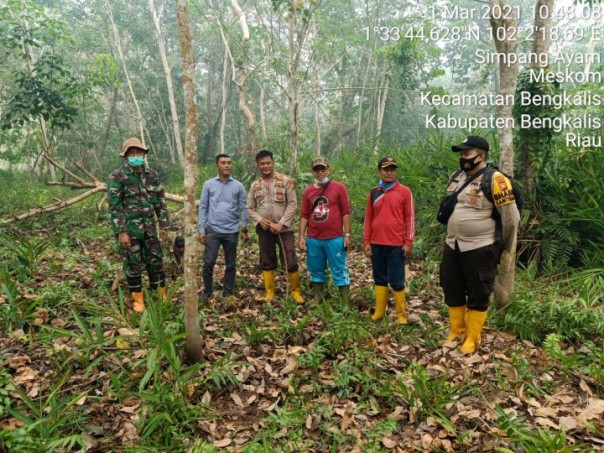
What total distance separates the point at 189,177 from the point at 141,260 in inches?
73.0

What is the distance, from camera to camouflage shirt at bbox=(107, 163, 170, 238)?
4262mm

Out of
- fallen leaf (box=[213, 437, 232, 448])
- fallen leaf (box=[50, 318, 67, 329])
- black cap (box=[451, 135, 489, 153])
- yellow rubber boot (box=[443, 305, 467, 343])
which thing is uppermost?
black cap (box=[451, 135, 489, 153])

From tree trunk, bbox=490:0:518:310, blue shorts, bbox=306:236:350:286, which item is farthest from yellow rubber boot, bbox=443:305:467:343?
blue shorts, bbox=306:236:350:286

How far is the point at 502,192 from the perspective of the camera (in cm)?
328

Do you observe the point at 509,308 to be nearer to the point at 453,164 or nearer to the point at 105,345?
the point at 453,164

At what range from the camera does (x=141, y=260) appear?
450 cm

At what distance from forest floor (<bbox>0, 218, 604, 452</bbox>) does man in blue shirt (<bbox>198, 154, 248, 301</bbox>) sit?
75 cm

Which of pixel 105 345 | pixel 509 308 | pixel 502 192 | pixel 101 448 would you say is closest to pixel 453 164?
pixel 509 308

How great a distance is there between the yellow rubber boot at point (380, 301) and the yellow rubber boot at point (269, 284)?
1367 mm

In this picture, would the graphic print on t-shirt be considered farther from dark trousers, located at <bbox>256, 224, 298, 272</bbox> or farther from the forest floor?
the forest floor

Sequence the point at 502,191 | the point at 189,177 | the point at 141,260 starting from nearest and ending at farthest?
the point at 189,177 < the point at 502,191 < the point at 141,260

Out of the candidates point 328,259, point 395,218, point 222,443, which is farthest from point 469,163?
point 222,443

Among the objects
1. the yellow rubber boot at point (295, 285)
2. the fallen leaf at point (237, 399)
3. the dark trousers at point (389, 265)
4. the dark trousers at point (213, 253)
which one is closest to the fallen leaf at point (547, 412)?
the dark trousers at point (389, 265)

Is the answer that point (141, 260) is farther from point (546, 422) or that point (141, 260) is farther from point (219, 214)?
point (546, 422)
